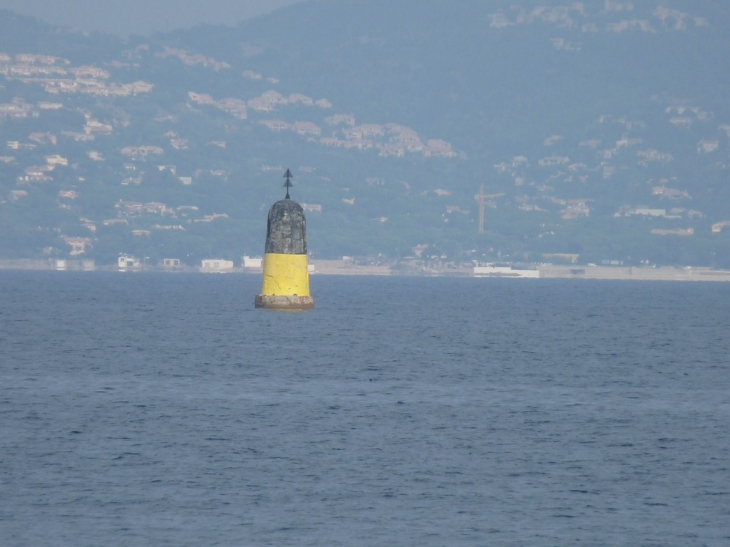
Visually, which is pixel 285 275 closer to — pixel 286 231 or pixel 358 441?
pixel 286 231

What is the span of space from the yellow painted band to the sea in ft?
29.9

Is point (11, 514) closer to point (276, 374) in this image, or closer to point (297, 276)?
point (276, 374)

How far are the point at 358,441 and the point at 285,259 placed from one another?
44.0 m

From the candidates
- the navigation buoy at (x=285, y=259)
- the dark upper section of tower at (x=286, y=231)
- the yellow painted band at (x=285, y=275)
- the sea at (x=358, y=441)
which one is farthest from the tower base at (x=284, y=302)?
the sea at (x=358, y=441)

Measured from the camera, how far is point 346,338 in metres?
72.9

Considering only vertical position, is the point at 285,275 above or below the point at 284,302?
above

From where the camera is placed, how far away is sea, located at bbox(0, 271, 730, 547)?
29.1 meters

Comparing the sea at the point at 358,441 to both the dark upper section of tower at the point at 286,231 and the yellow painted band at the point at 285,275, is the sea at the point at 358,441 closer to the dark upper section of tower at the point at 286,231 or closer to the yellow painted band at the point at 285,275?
the yellow painted band at the point at 285,275

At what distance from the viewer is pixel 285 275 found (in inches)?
3236

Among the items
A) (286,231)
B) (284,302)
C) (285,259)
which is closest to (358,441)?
(285,259)

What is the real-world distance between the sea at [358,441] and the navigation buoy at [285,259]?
30.4 feet

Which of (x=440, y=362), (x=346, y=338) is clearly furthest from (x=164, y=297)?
(x=440, y=362)

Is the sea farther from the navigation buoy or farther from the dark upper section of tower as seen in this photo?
the dark upper section of tower

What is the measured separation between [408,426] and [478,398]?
7.28m
